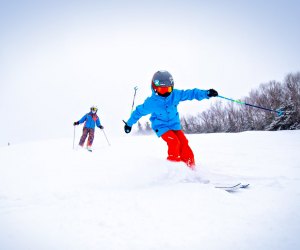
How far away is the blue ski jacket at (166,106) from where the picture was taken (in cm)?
454

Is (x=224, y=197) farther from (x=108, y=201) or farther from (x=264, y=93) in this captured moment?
(x=264, y=93)

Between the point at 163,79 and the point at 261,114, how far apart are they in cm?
4548

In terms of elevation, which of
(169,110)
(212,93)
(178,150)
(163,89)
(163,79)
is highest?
(163,79)

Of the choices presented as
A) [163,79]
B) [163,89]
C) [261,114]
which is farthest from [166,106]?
[261,114]

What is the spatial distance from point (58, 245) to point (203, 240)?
1.15 metres

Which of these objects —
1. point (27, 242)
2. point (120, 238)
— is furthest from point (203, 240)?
point (27, 242)

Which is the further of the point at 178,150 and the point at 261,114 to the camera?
the point at 261,114

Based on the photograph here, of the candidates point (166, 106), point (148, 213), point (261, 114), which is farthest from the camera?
point (261, 114)

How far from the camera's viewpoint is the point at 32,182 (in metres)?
3.61

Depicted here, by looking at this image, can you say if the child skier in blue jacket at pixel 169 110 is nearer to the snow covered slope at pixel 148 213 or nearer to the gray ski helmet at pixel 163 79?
the gray ski helmet at pixel 163 79

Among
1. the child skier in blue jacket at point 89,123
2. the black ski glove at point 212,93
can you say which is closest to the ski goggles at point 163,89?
the black ski glove at point 212,93

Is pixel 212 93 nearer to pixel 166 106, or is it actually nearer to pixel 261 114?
pixel 166 106

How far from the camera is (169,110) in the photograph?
15.1 feet

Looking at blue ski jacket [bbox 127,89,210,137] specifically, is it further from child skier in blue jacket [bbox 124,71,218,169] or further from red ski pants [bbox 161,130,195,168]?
red ski pants [bbox 161,130,195,168]
